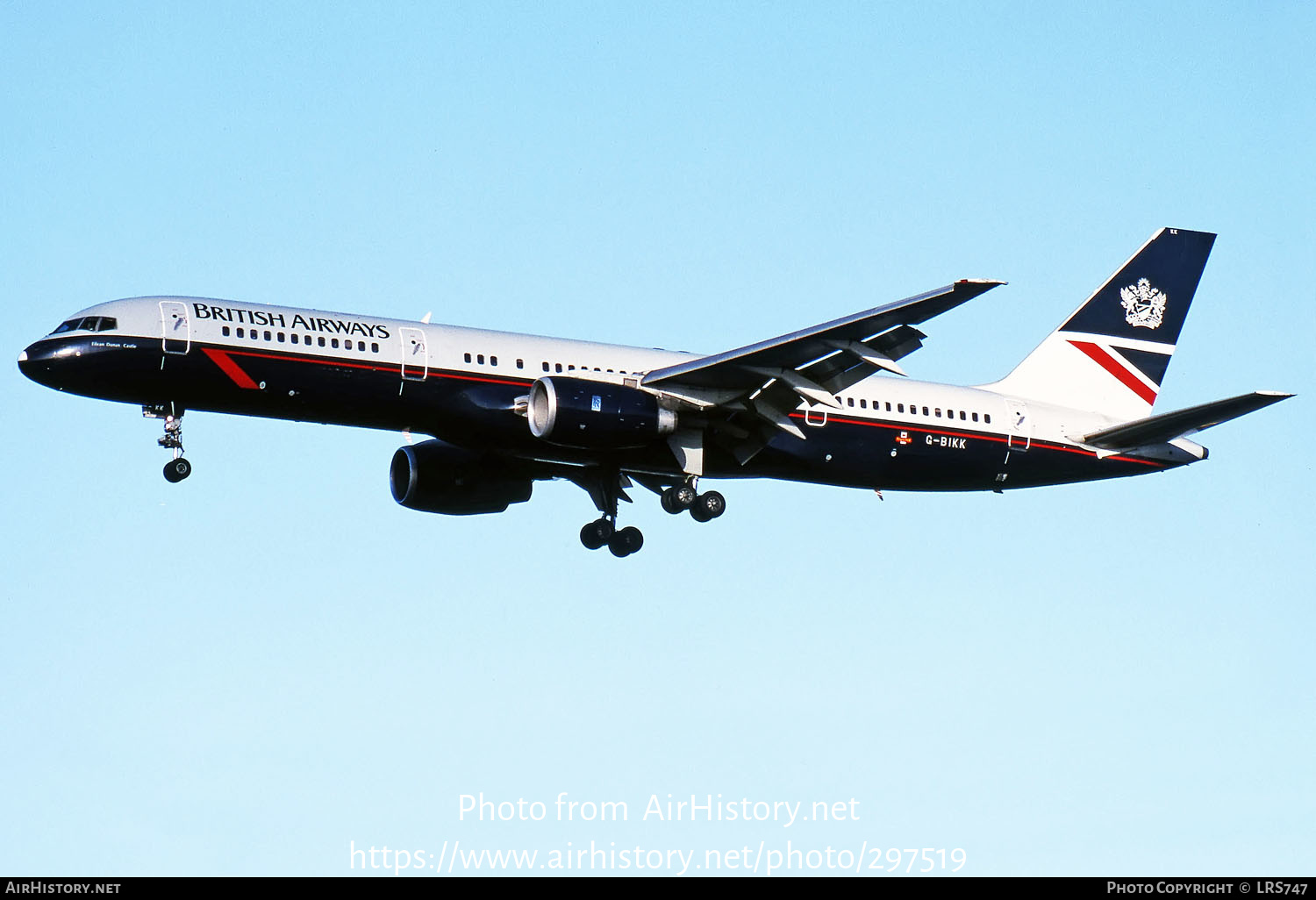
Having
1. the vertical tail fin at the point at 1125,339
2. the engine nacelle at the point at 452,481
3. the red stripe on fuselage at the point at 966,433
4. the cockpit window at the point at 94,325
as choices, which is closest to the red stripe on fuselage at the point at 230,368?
the cockpit window at the point at 94,325

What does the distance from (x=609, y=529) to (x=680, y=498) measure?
3.18 meters

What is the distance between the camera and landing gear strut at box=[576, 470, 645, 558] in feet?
146

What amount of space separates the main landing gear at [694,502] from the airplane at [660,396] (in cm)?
6

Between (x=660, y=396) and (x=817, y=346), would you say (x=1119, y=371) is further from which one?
(x=660, y=396)

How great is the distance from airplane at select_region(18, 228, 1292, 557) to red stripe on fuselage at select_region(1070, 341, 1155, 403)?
5cm

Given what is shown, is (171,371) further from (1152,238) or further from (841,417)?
(1152,238)

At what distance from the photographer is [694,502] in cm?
4209

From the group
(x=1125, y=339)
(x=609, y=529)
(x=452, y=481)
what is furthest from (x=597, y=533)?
(x=1125, y=339)

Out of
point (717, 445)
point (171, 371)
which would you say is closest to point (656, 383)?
point (717, 445)

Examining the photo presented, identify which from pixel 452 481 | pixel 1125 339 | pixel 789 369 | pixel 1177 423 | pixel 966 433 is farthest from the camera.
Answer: pixel 1125 339

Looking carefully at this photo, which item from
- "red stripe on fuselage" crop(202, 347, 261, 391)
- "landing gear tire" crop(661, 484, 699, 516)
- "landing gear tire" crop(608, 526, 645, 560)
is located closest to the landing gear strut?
"landing gear tire" crop(608, 526, 645, 560)

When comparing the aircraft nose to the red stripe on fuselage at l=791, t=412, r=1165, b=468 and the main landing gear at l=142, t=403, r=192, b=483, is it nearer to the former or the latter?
the main landing gear at l=142, t=403, r=192, b=483
